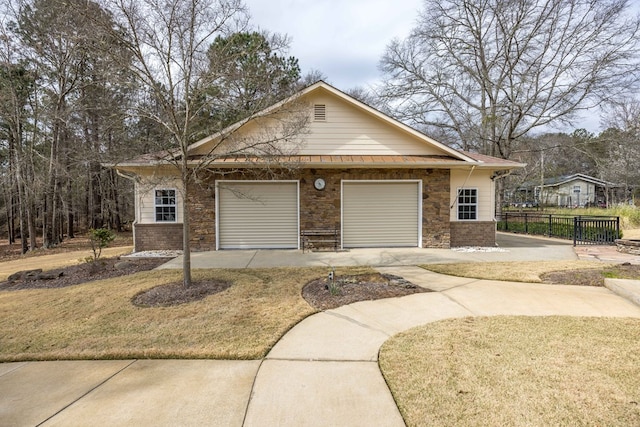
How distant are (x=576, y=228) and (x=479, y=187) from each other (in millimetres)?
4164

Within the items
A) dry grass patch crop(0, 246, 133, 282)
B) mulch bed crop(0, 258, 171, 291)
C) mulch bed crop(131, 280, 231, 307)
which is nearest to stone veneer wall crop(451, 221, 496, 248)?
mulch bed crop(131, 280, 231, 307)

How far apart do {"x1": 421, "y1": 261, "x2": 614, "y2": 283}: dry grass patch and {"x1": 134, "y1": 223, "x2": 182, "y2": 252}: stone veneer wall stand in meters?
7.95

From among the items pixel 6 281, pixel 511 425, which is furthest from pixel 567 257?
pixel 6 281

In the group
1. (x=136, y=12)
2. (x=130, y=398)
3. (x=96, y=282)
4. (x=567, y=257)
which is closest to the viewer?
(x=130, y=398)

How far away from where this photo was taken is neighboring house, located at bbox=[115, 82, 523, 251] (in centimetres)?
1078

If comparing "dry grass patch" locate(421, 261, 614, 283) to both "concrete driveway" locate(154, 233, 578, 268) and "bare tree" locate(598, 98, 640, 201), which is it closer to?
"concrete driveway" locate(154, 233, 578, 268)

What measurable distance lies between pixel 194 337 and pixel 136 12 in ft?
16.8

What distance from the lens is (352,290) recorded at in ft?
19.2

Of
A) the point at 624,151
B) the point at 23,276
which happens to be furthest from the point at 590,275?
the point at 624,151

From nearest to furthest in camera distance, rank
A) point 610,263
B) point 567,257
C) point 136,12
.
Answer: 1. point 136,12
2. point 610,263
3. point 567,257

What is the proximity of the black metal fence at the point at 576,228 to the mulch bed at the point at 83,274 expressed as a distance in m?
14.4

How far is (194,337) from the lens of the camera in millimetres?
3959

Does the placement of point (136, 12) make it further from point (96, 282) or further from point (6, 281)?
point (6, 281)

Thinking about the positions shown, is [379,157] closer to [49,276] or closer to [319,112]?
[319,112]
